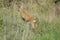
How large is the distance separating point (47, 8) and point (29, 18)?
6.06 feet

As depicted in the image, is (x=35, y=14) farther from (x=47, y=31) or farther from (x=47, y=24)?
(x=47, y=31)

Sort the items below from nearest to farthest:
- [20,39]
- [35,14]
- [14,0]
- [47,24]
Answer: [20,39], [47,24], [35,14], [14,0]

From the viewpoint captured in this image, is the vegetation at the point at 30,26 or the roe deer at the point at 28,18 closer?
the vegetation at the point at 30,26

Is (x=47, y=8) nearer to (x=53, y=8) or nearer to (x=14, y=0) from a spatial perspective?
(x=53, y=8)

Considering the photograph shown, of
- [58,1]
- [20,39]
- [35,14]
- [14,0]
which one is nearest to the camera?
[20,39]

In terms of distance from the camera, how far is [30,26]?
280 inches

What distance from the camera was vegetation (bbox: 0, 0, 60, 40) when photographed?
19.6 feet

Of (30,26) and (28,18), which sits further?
(28,18)

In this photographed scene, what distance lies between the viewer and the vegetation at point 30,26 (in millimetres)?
5965

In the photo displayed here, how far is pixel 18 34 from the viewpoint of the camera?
5949 millimetres

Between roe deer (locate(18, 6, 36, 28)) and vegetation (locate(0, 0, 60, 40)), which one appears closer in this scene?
vegetation (locate(0, 0, 60, 40))

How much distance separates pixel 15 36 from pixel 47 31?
114 centimetres

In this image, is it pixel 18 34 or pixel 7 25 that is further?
pixel 7 25

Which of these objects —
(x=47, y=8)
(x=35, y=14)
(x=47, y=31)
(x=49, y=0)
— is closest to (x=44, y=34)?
(x=47, y=31)
